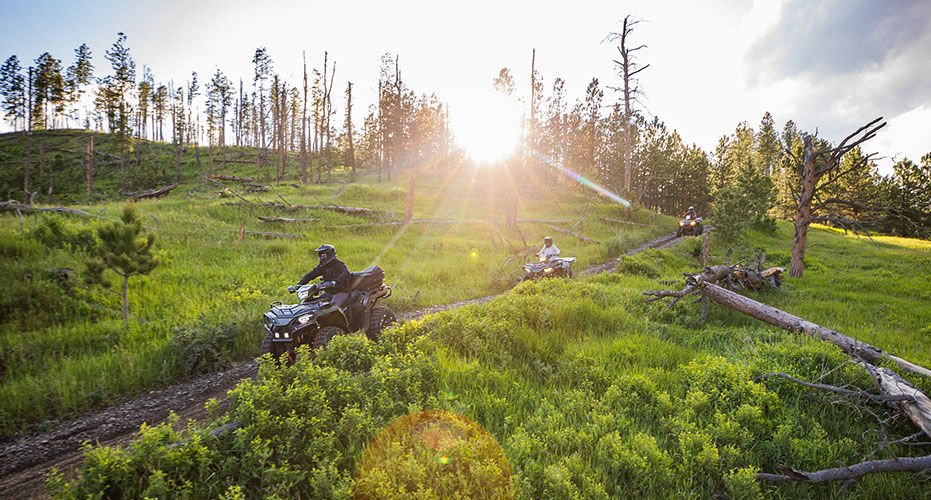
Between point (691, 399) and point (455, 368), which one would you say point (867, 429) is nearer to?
point (691, 399)

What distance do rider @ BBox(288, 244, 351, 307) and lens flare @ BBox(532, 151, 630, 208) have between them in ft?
97.1

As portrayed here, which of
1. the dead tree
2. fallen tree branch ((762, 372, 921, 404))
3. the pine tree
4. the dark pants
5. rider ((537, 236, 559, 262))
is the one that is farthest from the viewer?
rider ((537, 236, 559, 262))

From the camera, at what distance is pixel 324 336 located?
680 centimetres

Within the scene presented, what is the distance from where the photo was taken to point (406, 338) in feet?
23.3

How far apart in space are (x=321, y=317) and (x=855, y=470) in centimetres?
758

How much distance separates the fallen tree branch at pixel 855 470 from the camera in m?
3.62

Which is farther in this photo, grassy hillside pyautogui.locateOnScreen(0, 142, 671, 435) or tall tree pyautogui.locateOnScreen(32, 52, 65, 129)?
tall tree pyautogui.locateOnScreen(32, 52, 65, 129)

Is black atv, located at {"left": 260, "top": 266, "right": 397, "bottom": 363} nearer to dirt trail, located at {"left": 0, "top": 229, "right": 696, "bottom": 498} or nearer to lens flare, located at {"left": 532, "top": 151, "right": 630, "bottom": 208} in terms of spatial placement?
dirt trail, located at {"left": 0, "top": 229, "right": 696, "bottom": 498}

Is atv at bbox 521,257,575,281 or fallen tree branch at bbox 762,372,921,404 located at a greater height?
atv at bbox 521,257,575,281

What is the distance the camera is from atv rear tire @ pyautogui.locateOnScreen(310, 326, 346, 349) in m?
6.74

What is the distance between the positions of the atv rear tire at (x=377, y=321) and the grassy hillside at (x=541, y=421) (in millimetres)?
1007

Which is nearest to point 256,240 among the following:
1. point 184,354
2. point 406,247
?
point 406,247

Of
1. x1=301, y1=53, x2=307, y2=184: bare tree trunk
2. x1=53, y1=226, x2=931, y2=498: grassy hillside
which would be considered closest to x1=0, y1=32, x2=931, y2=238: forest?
x1=301, y1=53, x2=307, y2=184: bare tree trunk

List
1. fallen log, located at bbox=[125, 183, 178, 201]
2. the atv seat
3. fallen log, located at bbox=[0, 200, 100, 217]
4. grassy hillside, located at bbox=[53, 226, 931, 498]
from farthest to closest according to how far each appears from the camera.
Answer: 1. fallen log, located at bbox=[125, 183, 178, 201]
2. fallen log, located at bbox=[0, 200, 100, 217]
3. the atv seat
4. grassy hillside, located at bbox=[53, 226, 931, 498]
